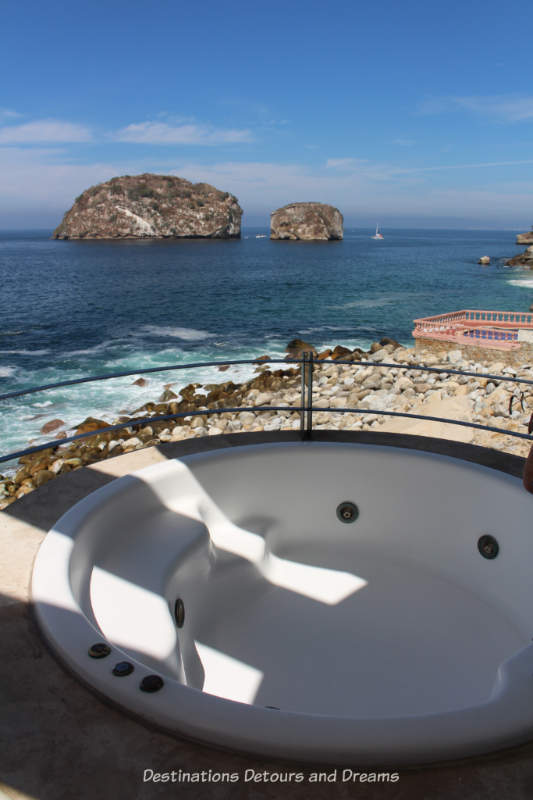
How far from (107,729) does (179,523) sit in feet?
4.69

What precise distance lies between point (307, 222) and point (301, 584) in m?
93.9

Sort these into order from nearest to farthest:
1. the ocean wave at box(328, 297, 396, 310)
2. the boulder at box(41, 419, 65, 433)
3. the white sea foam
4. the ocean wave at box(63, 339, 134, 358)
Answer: the boulder at box(41, 419, 65, 433) → the white sea foam → the ocean wave at box(63, 339, 134, 358) → the ocean wave at box(328, 297, 396, 310)

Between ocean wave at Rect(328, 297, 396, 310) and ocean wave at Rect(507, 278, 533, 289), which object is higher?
ocean wave at Rect(507, 278, 533, 289)

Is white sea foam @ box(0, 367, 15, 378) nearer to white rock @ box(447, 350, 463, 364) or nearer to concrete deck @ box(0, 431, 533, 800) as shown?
white rock @ box(447, 350, 463, 364)

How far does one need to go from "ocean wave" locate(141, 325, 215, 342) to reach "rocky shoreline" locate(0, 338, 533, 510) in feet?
29.7

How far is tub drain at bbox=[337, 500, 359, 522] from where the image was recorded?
304cm

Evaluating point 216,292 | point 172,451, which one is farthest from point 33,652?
point 216,292

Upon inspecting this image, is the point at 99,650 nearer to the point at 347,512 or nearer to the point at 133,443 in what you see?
the point at 347,512

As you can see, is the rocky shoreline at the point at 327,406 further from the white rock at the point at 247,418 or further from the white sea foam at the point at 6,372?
the white sea foam at the point at 6,372

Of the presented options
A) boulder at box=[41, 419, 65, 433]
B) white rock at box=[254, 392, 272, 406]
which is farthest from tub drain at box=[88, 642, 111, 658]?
white rock at box=[254, 392, 272, 406]

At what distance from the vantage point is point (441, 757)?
115 centimetres

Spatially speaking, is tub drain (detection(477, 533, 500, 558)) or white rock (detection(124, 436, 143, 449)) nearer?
tub drain (detection(477, 533, 500, 558))

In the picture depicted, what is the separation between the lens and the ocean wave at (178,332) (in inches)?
882

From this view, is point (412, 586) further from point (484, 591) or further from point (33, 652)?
point (33, 652)
